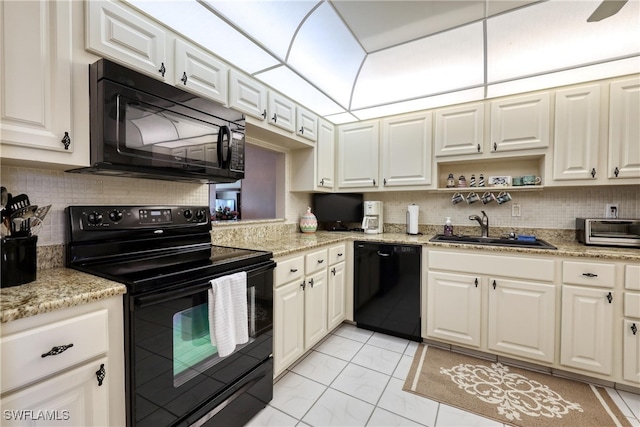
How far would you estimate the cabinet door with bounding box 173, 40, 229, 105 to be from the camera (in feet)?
4.88

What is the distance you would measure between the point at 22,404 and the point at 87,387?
6.4 inches

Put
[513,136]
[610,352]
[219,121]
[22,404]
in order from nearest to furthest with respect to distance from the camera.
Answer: [22,404] < [219,121] < [610,352] < [513,136]

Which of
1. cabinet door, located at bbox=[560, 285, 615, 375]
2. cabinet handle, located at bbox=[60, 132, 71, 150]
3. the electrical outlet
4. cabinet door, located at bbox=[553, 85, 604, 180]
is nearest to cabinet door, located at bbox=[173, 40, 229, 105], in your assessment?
cabinet handle, located at bbox=[60, 132, 71, 150]

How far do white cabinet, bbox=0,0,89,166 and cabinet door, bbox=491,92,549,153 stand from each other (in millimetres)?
2803

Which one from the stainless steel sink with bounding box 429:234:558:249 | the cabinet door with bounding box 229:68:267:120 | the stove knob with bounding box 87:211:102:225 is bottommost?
the stainless steel sink with bounding box 429:234:558:249

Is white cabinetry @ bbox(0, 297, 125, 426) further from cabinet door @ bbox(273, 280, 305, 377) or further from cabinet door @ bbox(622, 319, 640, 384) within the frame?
cabinet door @ bbox(622, 319, 640, 384)

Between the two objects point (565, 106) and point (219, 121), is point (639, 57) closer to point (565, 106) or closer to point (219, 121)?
point (565, 106)

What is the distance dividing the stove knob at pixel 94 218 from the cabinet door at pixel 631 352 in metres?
3.18

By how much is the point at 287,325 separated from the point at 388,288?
3.45 feet

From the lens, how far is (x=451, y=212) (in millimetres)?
2854

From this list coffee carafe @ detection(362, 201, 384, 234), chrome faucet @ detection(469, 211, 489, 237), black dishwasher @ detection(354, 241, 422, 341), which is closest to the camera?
black dishwasher @ detection(354, 241, 422, 341)

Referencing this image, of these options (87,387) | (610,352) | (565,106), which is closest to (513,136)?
(565,106)

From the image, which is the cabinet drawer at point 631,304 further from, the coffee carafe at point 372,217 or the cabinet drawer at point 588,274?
the coffee carafe at point 372,217

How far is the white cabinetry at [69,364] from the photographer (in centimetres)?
78
